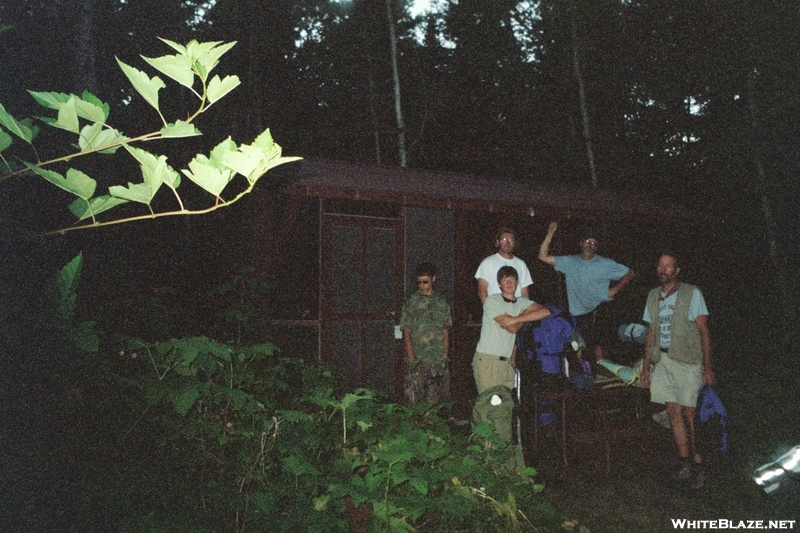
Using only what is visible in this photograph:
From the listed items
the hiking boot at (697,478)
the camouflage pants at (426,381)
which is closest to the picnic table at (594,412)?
the hiking boot at (697,478)

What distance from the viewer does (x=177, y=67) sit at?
112cm

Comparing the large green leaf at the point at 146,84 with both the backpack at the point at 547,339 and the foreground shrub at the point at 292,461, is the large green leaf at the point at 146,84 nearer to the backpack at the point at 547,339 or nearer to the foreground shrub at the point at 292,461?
the foreground shrub at the point at 292,461

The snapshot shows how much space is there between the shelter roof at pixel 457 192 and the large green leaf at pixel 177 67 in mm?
6185

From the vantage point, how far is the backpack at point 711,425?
18.2ft

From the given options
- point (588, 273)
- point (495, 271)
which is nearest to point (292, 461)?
point (495, 271)

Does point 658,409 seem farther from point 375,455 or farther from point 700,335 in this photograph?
point 375,455

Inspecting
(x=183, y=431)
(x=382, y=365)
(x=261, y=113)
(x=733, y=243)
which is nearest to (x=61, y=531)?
(x=183, y=431)

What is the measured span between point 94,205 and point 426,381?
5.68 meters

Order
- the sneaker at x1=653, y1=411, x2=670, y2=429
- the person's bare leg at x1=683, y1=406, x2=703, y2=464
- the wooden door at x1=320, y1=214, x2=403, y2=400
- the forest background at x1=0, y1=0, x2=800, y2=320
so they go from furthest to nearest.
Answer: the forest background at x1=0, y1=0, x2=800, y2=320 < the wooden door at x1=320, y1=214, x2=403, y2=400 < the sneaker at x1=653, y1=411, x2=670, y2=429 < the person's bare leg at x1=683, y1=406, x2=703, y2=464

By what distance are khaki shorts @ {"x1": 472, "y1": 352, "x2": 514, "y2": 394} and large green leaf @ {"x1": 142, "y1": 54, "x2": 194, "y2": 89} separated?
5.00 m

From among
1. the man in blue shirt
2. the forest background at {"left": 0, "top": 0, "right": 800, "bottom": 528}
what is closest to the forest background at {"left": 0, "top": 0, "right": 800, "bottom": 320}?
the forest background at {"left": 0, "top": 0, "right": 800, "bottom": 528}

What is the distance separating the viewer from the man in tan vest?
5672 mm

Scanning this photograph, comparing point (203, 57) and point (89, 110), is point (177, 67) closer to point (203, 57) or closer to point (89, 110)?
point (203, 57)

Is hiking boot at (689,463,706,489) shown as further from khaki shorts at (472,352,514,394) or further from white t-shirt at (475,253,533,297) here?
white t-shirt at (475,253,533,297)
